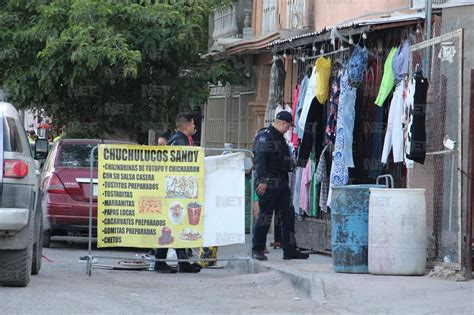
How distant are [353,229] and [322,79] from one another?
11.0 ft

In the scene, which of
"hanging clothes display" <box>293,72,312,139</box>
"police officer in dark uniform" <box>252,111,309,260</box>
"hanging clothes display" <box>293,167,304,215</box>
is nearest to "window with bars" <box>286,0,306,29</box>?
"hanging clothes display" <box>293,72,312,139</box>

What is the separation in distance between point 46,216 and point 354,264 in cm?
607

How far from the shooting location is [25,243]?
37.2 feet

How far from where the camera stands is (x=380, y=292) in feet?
36.4

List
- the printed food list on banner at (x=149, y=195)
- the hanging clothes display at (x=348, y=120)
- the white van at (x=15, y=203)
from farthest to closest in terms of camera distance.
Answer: the hanging clothes display at (x=348, y=120) → the printed food list on banner at (x=149, y=195) → the white van at (x=15, y=203)

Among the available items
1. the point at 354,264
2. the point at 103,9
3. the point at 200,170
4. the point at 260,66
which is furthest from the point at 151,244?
the point at 260,66

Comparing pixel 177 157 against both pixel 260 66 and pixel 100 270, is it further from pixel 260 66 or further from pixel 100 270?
pixel 260 66

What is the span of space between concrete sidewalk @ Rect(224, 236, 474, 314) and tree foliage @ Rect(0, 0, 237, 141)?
8.20 m

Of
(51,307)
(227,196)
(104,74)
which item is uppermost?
(104,74)

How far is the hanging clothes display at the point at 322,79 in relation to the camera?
15555 mm

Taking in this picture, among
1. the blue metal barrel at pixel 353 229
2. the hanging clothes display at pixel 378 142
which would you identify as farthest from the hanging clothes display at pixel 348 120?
the blue metal barrel at pixel 353 229

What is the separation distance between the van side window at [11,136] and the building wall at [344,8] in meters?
6.35

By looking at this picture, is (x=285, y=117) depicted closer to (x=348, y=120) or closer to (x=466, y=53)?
(x=348, y=120)

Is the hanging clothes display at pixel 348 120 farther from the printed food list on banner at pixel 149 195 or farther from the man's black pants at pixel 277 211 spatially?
the printed food list on banner at pixel 149 195
